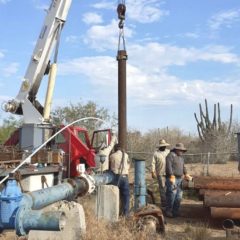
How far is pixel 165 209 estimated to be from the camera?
12383 mm

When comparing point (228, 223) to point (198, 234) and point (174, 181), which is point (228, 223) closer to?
point (198, 234)

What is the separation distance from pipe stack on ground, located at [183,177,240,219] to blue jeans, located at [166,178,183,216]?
0.97ft

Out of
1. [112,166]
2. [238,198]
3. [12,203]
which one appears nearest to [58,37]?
[112,166]

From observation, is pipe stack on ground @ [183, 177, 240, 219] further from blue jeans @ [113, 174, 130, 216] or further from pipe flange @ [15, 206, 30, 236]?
pipe flange @ [15, 206, 30, 236]

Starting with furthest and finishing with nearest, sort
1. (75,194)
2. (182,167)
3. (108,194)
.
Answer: (182,167)
(108,194)
(75,194)

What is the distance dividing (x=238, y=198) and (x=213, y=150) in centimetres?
1851

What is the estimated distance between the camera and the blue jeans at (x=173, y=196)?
12195mm

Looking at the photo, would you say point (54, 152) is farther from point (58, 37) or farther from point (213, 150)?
point (213, 150)

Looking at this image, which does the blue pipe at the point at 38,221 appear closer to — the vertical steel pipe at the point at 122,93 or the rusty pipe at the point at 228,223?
the rusty pipe at the point at 228,223

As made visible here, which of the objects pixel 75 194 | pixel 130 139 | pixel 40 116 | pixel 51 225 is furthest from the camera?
pixel 130 139

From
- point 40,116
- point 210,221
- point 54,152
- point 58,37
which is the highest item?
point 58,37

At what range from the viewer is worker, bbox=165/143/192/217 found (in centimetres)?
1220

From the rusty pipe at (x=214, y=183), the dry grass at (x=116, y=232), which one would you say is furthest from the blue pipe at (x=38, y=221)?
the rusty pipe at (x=214, y=183)

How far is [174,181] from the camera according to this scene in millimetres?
12289
